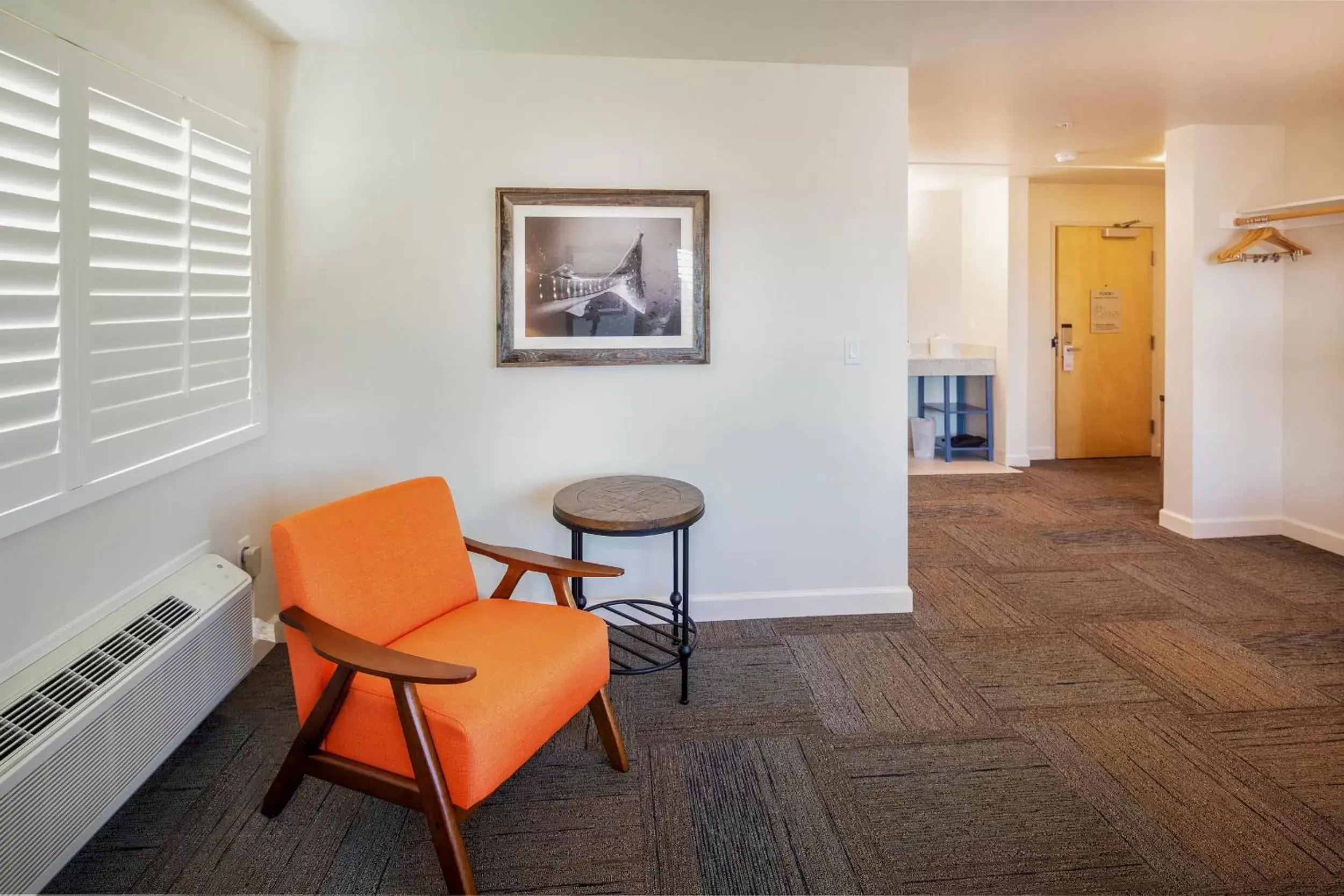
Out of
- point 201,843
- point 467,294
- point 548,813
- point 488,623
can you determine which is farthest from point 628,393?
point 201,843

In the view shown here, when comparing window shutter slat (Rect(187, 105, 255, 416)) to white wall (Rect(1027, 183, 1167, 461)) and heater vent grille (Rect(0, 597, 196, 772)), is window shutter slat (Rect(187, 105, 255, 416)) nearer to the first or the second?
heater vent grille (Rect(0, 597, 196, 772))

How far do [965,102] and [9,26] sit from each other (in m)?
3.63

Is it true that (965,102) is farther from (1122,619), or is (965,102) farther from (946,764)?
(946,764)

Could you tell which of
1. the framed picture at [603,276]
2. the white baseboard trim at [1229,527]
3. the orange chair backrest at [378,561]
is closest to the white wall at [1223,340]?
the white baseboard trim at [1229,527]

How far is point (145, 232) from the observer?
6.53 ft

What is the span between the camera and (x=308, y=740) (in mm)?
1703

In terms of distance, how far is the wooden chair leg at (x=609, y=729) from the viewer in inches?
79.0

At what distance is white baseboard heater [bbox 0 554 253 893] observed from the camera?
1.44 meters

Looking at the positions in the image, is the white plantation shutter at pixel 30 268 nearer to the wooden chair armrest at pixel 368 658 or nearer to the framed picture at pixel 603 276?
the wooden chair armrest at pixel 368 658

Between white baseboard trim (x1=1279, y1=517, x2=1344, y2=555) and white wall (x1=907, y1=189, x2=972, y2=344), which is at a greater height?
white wall (x1=907, y1=189, x2=972, y2=344)

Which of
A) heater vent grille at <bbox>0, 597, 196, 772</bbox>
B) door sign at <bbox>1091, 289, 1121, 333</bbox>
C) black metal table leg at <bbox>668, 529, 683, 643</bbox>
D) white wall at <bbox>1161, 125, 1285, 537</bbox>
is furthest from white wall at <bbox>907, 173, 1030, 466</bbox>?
heater vent grille at <bbox>0, 597, 196, 772</bbox>

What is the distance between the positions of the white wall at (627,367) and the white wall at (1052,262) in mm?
4083

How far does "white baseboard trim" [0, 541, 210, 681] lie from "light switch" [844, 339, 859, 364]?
98.5 inches

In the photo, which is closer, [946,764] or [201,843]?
[201,843]
